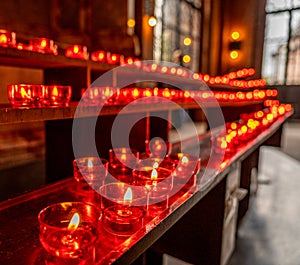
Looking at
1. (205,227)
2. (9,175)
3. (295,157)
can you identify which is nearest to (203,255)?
(205,227)

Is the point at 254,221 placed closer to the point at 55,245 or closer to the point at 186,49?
the point at 55,245

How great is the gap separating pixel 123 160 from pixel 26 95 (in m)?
0.56

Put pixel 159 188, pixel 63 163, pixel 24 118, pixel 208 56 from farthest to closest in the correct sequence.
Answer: pixel 208 56 → pixel 63 163 → pixel 159 188 → pixel 24 118

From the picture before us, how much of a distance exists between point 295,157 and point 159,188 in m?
5.80

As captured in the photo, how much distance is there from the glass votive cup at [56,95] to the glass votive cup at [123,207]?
0.42 meters

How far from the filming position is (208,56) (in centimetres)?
1059

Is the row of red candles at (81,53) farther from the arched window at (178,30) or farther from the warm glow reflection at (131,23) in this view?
the arched window at (178,30)

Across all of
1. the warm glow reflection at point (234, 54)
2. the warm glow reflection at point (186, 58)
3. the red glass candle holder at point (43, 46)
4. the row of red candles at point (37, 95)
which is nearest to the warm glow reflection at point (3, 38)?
the red glass candle holder at point (43, 46)

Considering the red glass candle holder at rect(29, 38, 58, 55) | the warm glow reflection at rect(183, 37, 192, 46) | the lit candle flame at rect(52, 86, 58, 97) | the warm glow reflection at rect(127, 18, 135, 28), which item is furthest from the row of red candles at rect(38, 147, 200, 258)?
the warm glow reflection at rect(183, 37, 192, 46)

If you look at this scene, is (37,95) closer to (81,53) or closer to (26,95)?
(26,95)

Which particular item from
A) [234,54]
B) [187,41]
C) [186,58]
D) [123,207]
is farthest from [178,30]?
[123,207]

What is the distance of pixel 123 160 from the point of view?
1.42 metres

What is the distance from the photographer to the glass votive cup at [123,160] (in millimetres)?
1359

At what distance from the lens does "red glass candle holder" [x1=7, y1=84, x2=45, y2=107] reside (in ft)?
3.46
